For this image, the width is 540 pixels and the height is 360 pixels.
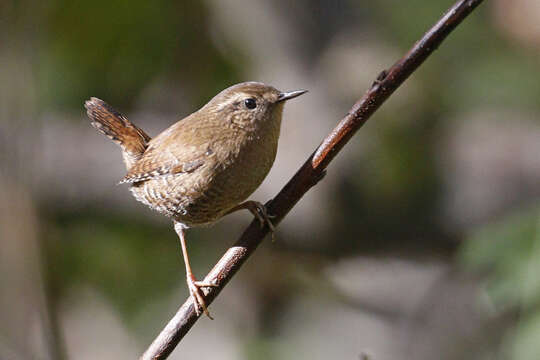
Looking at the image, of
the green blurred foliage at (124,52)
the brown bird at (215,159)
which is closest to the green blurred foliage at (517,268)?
the brown bird at (215,159)

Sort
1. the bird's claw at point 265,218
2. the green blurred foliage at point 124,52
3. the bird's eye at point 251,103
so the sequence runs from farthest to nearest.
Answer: the green blurred foliage at point 124,52, the bird's eye at point 251,103, the bird's claw at point 265,218

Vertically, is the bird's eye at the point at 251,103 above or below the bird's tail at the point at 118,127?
above

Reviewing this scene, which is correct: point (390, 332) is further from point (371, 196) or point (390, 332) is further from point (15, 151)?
point (15, 151)

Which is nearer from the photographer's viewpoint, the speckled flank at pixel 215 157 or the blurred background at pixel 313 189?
the speckled flank at pixel 215 157

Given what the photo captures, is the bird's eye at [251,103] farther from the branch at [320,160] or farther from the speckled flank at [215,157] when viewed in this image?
the branch at [320,160]

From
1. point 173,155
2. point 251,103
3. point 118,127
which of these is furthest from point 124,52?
point 251,103

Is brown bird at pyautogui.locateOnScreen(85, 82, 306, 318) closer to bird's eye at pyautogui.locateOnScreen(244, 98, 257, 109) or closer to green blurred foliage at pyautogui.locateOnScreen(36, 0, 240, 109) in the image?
bird's eye at pyautogui.locateOnScreen(244, 98, 257, 109)

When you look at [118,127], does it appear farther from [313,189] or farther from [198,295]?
[313,189]
